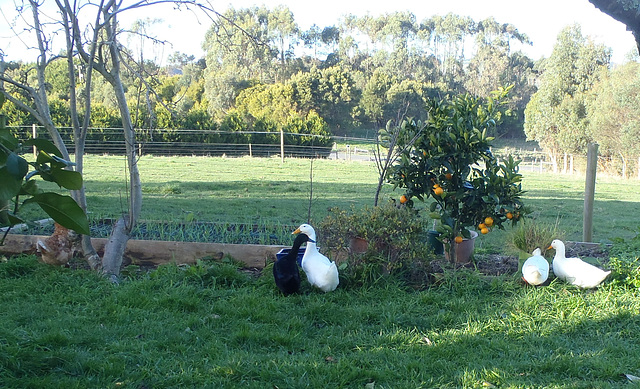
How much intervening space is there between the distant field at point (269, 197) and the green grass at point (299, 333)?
83.5 inches

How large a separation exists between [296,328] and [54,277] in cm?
225

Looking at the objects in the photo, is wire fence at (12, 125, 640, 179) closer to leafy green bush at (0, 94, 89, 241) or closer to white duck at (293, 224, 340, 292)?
white duck at (293, 224, 340, 292)

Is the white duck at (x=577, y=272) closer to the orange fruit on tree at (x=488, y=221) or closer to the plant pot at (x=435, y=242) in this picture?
the orange fruit on tree at (x=488, y=221)

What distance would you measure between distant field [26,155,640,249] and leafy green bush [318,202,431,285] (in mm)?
2065

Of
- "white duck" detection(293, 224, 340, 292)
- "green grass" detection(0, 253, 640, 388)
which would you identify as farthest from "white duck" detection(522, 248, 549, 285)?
"white duck" detection(293, 224, 340, 292)

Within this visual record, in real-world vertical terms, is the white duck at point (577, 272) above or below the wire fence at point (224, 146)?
below

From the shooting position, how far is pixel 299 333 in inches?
132

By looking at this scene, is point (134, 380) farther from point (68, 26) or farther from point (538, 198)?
point (538, 198)

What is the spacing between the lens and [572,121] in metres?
31.8

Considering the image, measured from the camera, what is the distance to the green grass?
2.74m

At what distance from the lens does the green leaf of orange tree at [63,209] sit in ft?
5.16

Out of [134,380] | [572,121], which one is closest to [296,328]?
[134,380]

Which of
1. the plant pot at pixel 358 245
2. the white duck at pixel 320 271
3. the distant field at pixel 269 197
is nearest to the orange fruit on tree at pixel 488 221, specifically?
the plant pot at pixel 358 245

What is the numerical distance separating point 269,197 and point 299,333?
23.1 feet
